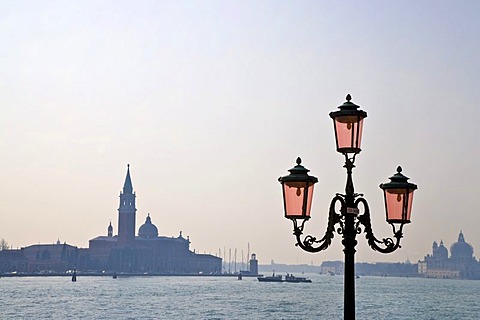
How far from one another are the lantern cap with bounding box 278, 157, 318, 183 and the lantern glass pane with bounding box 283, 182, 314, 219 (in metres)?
0.04

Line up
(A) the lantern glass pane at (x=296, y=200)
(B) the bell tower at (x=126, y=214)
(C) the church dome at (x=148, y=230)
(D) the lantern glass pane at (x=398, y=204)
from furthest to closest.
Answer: (C) the church dome at (x=148, y=230) < (B) the bell tower at (x=126, y=214) < (D) the lantern glass pane at (x=398, y=204) < (A) the lantern glass pane at (x=296, y=200)

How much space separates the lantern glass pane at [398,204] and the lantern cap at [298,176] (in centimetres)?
74

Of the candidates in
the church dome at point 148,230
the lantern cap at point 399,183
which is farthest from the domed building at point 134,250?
the lantern cap at point 399,183

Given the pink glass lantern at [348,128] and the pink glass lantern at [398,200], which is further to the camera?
the pink glass lantern at [398,200]

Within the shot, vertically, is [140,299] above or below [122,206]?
below

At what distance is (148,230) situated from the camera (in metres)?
184

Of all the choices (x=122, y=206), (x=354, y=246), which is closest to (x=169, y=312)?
(x=354, y=246)

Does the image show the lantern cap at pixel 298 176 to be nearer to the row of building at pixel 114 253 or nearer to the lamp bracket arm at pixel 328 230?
the lamp bracket arm at pixel 328 230

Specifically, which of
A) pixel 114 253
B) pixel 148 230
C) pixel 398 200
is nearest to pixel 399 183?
pixel 398 200

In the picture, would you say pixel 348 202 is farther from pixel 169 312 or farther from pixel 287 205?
pixel 169 312

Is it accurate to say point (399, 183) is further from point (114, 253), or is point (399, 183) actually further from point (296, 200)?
point (114, 253)

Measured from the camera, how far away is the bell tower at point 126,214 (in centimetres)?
16818

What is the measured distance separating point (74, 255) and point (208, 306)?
105794 mm

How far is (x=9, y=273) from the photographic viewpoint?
167m
